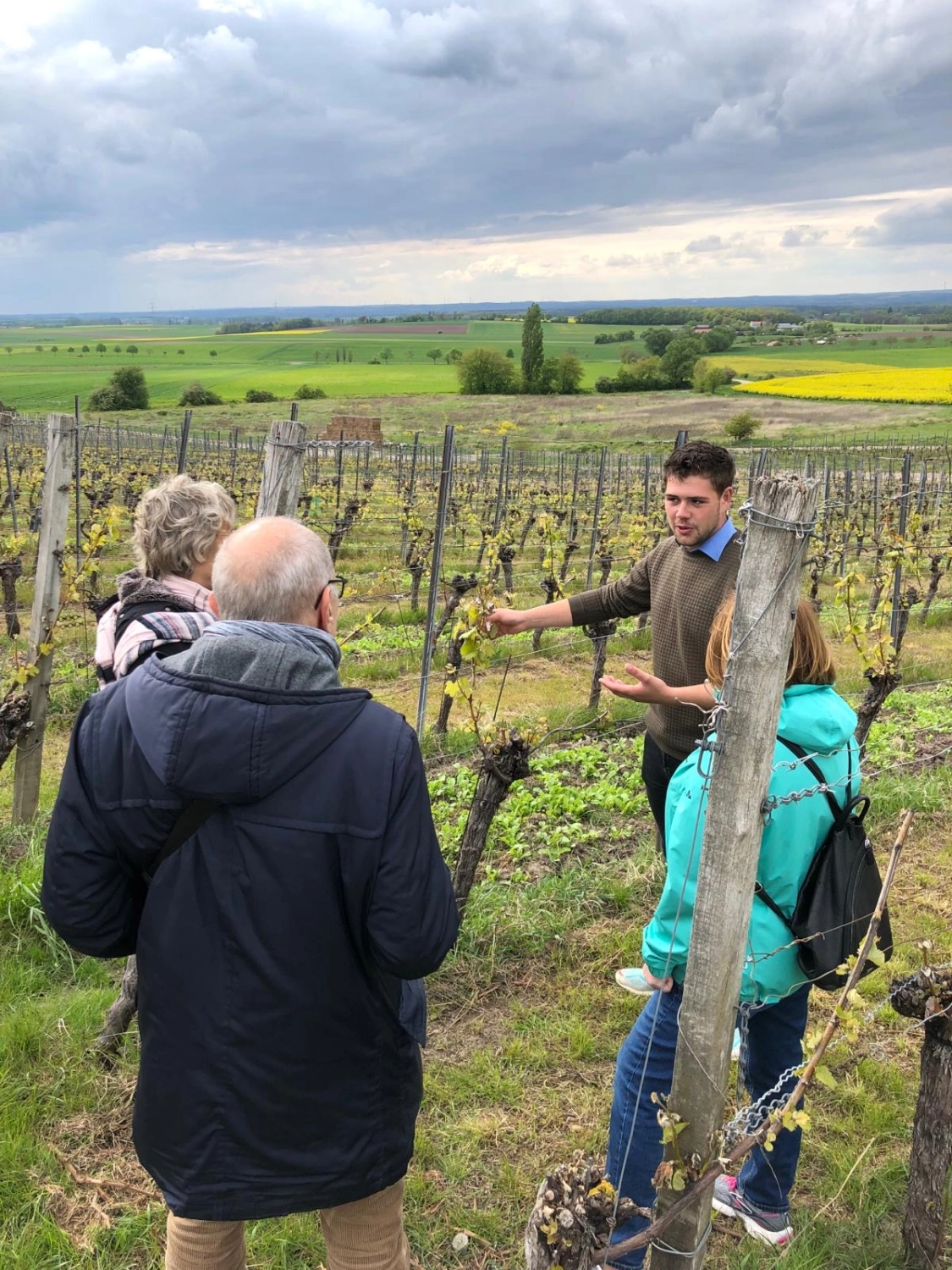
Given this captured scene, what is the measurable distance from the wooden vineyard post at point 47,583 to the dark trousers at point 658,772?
3.26m

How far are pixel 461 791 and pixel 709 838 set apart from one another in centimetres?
383

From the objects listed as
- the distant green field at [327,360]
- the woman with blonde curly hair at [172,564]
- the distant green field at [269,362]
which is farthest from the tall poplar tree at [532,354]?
the woman with blonde curly hair at [172,564]

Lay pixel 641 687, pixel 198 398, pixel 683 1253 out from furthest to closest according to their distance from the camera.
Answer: pixel 198 398
pixel 641 687
pixel 683 1253

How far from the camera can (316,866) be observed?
1.54 metres

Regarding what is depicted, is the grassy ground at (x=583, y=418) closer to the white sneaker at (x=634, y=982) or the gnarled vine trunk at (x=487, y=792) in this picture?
the gnarled vine trunk at (x=487, y=792)

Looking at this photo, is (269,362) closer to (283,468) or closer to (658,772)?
(283,468)

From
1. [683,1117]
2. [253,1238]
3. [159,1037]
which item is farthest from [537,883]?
[159,1037]

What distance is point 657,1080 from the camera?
213 centimetres

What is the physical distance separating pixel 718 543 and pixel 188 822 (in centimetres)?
228

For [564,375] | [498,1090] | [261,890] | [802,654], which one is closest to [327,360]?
[564,375]

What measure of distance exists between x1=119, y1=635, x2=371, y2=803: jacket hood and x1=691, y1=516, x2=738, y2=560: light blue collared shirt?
2061mm

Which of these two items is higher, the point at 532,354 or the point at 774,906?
the point at 532,354

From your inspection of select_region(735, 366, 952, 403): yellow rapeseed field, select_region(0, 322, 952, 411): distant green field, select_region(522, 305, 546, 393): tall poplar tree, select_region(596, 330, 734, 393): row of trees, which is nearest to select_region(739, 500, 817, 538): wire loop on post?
select_region(0, 322, 952, 411): distant green field

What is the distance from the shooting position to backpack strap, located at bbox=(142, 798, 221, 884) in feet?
4.98
